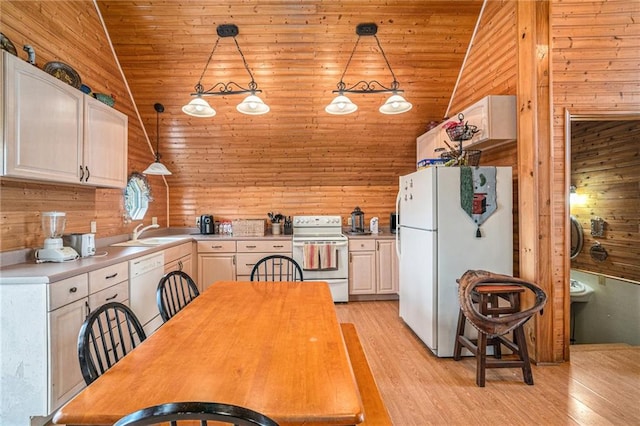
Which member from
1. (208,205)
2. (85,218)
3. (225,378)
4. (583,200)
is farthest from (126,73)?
(583,200)

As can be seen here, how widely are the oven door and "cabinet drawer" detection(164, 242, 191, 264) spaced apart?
136cm

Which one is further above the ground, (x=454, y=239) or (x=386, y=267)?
(x=454, y=239)

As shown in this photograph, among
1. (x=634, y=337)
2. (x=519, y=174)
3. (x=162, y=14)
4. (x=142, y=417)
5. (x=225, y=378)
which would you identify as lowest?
(x=634, y=337)

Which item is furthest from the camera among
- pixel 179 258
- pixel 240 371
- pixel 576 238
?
pixel 576 238

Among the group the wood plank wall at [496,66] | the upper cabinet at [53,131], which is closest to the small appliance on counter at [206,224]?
the upper cabinet at [53,131]

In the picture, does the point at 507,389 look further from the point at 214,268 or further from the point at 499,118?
the point at 214,268

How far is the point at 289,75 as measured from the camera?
3625 millimetres

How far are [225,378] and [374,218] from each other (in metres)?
Answer: 3.95

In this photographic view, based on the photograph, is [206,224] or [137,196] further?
[206,224]

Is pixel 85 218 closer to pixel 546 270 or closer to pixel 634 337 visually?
pixel 546 270

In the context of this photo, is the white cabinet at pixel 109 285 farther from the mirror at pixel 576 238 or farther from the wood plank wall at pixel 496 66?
the mirror at pixel 576 238

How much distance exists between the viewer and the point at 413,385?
2307 millimetres

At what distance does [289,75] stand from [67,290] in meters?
2.91

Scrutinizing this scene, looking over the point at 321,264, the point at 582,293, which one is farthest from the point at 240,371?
the point at 582,293
